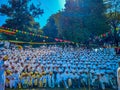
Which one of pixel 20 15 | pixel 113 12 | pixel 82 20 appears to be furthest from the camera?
pixel 20 15

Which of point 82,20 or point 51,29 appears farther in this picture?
point 51,29

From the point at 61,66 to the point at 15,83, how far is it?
3.66 meters

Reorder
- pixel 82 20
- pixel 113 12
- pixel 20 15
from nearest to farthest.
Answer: pixel 113 12 < pixel 82 20 < pixel 20 15

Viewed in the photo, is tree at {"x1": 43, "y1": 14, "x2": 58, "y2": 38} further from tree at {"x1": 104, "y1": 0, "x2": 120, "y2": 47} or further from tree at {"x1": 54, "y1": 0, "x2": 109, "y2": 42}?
tree at {"x1": 104, "y1": 0, "x2": 120, "y2": 47}

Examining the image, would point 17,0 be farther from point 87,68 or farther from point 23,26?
point 87,68

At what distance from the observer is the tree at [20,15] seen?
4461 centimetres

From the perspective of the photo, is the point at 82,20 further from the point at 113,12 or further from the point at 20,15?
the point at 20,15

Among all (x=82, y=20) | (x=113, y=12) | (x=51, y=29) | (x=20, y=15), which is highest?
(x=20, y=15)

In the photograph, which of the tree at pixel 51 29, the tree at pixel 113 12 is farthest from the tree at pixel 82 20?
the tree at pixel 51 29

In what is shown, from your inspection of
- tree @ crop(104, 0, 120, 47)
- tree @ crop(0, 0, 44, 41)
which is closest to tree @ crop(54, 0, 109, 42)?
tree @ crop(104, 0, 120, 47)

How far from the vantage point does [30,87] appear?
16.6 metres

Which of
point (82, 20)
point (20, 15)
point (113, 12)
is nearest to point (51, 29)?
point (20, 15)

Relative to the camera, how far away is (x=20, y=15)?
4578 centimetres

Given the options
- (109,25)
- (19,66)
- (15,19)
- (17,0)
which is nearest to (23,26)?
(15,19)
